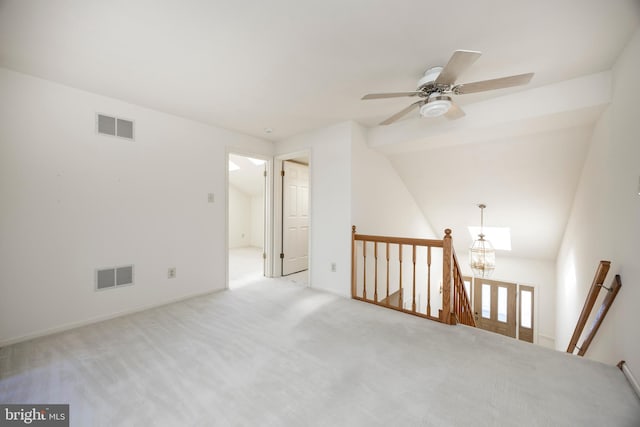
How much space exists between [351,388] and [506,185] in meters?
3.63

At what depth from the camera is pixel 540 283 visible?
5316 millimetres

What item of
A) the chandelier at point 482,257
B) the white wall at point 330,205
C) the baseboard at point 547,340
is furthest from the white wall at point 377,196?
the baseboard at point 547,340

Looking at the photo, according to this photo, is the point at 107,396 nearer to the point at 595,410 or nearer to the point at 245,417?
the point at 245,417

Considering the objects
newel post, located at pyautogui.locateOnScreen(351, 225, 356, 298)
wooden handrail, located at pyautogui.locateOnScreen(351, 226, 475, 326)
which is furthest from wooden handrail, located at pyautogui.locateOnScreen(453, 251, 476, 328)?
newel post, located at pyautogui.locateOnScreen(351, 225, 356, 298)

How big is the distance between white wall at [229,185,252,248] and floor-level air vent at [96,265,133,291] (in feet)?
15.6

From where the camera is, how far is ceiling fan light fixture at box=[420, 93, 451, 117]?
2025 mm

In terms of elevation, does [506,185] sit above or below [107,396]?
above

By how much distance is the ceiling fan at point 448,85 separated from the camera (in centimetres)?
154

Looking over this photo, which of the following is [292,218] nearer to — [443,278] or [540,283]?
[443,278]

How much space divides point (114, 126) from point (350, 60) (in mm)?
2530

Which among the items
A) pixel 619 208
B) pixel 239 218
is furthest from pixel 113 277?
pixel 239 218

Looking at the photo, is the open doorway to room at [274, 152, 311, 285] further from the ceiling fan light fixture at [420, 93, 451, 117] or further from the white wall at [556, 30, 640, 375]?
the white wall at [556, 30, 640, 375]

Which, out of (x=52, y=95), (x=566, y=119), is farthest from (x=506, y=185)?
(x=52, y=95)

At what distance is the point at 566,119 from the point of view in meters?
2.50
